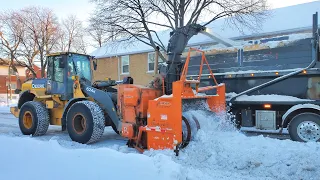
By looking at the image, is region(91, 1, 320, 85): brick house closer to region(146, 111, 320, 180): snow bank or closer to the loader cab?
region(146, 111, 320, 180): snow bank

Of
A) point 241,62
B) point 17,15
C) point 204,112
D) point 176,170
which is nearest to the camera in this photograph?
point 176,170

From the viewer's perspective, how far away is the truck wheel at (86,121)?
7543 millimetres

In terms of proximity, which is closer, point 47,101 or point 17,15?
point 47,101

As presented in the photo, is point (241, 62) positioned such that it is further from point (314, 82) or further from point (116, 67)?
point (116, 67)

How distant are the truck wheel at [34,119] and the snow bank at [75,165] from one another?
164 inches

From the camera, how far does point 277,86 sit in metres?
8.09

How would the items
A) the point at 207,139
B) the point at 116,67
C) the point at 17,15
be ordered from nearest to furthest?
1. the point at 207,139
2. the point at 116,67
3. the point at 17,15

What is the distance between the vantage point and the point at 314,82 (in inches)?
300

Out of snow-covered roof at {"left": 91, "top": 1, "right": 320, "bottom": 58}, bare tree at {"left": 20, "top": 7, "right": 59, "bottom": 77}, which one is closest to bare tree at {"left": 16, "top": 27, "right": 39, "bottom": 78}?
bare tree at {"left": 20, "top": 7, "right": 59, "bottom": 77}

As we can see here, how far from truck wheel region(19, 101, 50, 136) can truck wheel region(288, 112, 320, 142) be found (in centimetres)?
685

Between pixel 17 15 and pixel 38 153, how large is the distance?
28.4 metres

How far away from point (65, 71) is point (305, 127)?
6.60 metres

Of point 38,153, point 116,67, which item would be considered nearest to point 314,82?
point 38,153

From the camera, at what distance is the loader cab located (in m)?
8.92
